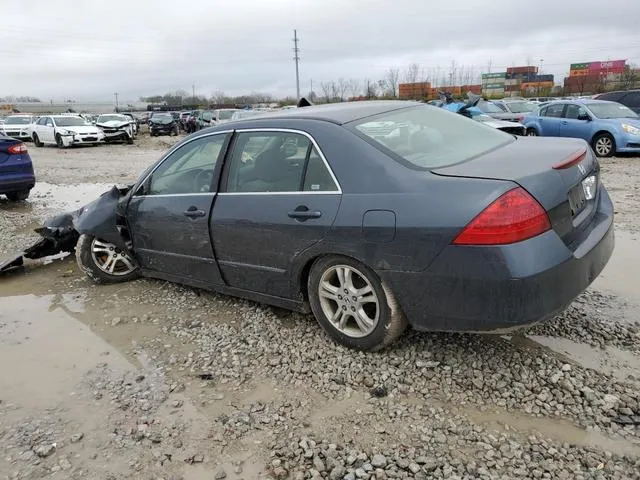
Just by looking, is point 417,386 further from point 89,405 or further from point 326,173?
point 89,405

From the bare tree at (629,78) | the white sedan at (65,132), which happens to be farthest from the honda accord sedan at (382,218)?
the bare tree at (629,78)

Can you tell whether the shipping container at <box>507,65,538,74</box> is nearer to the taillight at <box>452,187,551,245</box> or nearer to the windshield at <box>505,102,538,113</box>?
the windshield at <box>505,102,538,113</box>

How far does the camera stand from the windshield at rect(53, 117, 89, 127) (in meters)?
25.2

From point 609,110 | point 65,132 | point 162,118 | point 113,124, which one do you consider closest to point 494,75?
point 162,118

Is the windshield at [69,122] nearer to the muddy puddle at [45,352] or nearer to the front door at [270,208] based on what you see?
the muddy puddle at [45,352]

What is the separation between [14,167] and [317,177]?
8267 millimetres

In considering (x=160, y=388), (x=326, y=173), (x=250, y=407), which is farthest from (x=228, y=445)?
(x=326, y=173)

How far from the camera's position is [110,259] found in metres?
5.23

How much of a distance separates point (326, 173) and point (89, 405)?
2014mm

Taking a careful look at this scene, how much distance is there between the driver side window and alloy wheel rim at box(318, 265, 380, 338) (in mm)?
1269

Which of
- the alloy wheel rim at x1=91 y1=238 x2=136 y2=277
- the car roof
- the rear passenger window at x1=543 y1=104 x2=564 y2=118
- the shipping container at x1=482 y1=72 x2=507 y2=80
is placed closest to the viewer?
the car roof

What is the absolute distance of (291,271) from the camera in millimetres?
3617

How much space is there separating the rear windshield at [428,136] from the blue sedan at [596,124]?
35.8 feet

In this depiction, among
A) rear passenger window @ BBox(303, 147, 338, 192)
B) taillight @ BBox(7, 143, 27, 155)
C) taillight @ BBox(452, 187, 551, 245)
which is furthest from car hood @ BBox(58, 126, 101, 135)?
taillight @ BBox(452, 187, 551, 245)
